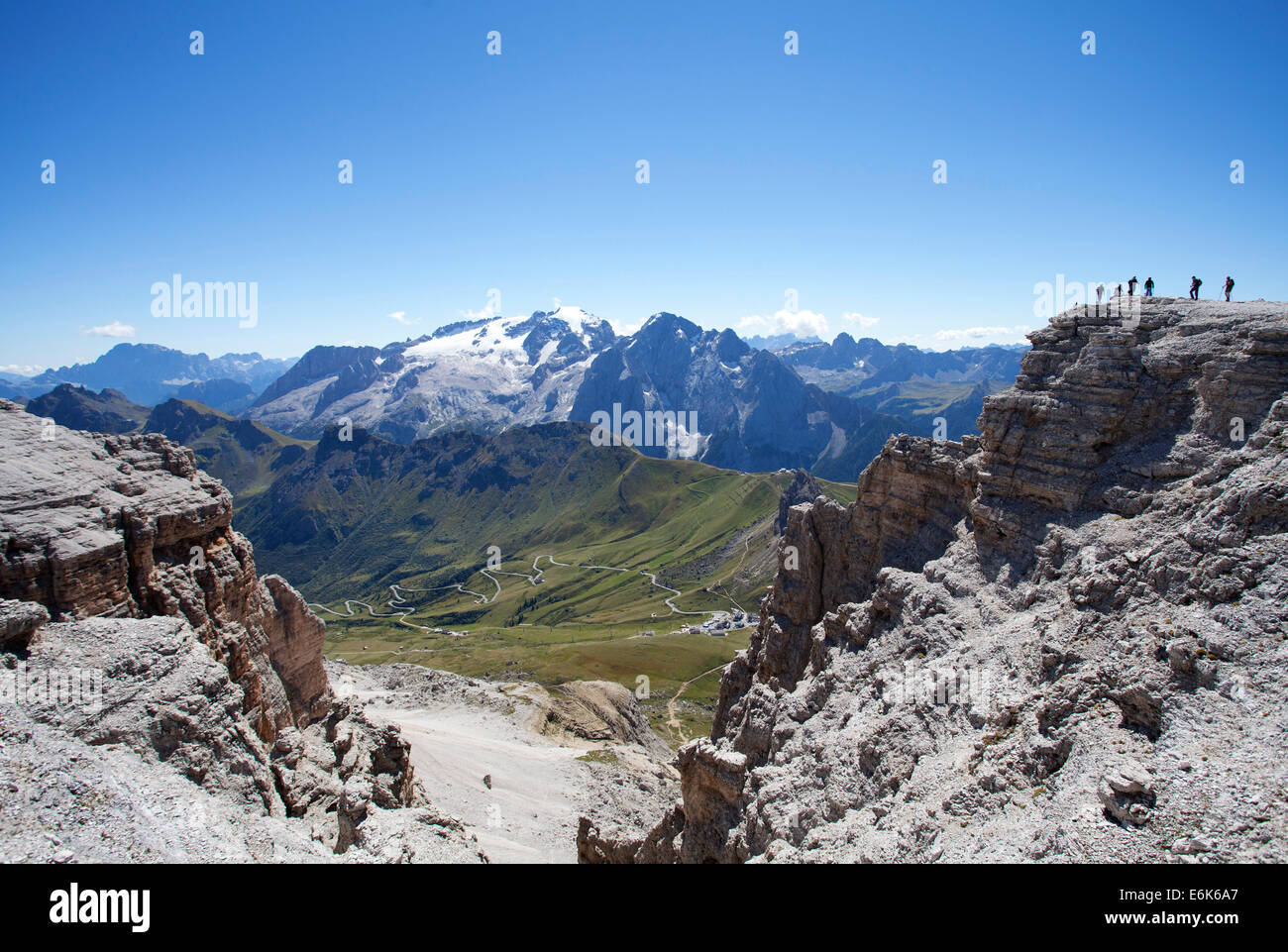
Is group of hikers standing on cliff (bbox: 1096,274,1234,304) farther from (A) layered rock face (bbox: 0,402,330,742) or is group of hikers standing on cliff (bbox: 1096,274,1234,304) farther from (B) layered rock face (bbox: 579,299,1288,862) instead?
(A) layered rock face (bbox: 0,402,330,742)

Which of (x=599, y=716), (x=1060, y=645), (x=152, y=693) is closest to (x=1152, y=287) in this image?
(x=1060, y=645)

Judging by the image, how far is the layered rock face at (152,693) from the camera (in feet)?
97.9

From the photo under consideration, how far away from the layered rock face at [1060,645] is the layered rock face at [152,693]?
79.8 feet

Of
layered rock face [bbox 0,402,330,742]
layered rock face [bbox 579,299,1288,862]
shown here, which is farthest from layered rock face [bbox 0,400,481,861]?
layered rock face [bbox 579,299,1288,862]

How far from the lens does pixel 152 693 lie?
36.6 meters

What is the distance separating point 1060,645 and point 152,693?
48301mm

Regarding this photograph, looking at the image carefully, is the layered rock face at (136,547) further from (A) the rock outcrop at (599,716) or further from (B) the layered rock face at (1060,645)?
(A) the rock outcrop at (599,716)

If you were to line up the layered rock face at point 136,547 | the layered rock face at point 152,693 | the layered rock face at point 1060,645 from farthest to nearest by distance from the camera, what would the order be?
the layered rock face at point 136,547 < the layered rock face at point 152,693 < the layered rock face at point 1060,645

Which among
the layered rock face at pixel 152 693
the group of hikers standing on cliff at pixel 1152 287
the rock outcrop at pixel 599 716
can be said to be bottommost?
the rock outcrop at pixel 599 716

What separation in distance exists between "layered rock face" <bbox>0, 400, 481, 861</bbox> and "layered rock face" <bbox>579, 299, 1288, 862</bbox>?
24333mm

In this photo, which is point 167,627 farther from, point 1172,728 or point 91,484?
point 1172,728

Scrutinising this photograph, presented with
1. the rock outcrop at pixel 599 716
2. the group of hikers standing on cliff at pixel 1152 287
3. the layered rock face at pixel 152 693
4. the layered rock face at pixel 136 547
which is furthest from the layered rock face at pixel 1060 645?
the rock outcrop at pixel 599 716

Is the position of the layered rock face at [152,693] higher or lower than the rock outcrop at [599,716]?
higher
